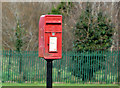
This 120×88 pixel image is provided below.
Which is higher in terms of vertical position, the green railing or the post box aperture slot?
the post box aperture slot

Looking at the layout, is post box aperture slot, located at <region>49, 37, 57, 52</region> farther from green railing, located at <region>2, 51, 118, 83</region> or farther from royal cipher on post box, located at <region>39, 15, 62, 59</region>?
green railing, located at <region>2, 51, 118, 83</region>

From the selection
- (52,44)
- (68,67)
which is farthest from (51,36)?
(68,67)

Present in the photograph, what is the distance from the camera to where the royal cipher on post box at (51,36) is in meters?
6.77

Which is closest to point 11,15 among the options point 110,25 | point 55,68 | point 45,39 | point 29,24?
point 29,24

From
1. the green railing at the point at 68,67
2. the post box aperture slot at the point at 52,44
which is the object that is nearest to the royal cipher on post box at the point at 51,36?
the post box aperture slot at the point at 52,44

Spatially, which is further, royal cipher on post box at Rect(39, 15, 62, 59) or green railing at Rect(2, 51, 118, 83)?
green railing at Rect(2, 51, 118, 83)

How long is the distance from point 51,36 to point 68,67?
5561 millimetres

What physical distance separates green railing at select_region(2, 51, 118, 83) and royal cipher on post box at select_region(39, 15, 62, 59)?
16.7ft

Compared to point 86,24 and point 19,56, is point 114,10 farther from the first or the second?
point 19,56

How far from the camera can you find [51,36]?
269 inches

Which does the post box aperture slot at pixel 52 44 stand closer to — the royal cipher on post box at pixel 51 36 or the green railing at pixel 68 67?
the royal cipher on post box at pixel 51 36

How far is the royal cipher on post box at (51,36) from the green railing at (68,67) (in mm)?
5101

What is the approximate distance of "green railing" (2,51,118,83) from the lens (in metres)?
12.0

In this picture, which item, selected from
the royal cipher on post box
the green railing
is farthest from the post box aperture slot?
the green railing
